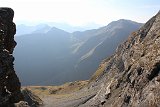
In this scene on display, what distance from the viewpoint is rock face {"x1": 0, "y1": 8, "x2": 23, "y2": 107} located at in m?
46.3

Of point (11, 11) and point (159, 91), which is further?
point (11, 11)

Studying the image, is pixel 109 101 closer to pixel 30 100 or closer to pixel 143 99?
pixel 143 99

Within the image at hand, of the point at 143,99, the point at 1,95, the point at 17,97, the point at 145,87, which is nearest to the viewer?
the point at 1,95

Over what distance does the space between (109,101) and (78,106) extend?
18361mm

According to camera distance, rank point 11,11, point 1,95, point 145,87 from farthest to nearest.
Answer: point 11,11 < point 145,87 < point 1,95

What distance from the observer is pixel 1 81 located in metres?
47.1

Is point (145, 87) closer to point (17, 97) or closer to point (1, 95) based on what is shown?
point (17, 97)

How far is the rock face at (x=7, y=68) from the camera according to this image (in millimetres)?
46263

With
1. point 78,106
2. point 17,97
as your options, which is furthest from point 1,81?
point 78,106

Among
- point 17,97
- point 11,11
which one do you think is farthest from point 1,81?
point 11,11

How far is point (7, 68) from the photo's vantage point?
50.2m

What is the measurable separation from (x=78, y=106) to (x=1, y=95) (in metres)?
54.7

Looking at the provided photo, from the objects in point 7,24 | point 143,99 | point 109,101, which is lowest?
point 109,101

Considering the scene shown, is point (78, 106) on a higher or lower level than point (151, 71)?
lower
